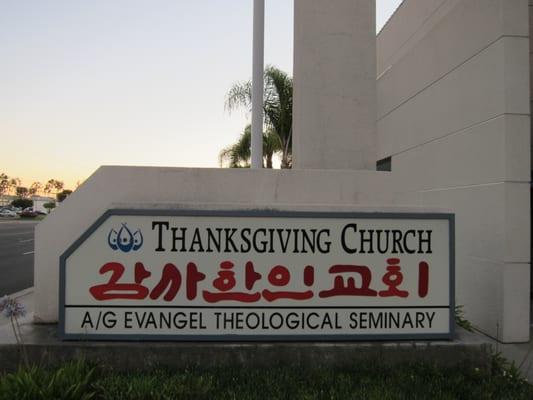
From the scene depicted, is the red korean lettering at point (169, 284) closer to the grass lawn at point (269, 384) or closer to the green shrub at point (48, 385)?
the grass lawn at point (269, 384)

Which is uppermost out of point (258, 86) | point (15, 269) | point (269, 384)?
point (258, 86)

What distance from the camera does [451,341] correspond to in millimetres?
4520

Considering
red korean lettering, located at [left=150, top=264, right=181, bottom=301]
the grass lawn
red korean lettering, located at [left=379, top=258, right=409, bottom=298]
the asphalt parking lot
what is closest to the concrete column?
red korean lettering, located at [left=379, top=258, right=409, bottom=298]

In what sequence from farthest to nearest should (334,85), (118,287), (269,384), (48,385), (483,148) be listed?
(483,148), (334,85), (118,287), (269,384), (48,385)

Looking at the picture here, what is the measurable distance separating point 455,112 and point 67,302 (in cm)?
643

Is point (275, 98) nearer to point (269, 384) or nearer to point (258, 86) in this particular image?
point (258, 86)

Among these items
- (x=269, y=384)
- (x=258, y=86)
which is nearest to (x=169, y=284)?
(x=269, y=384)

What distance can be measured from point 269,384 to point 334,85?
142 inches

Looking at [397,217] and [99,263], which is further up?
[397,217]

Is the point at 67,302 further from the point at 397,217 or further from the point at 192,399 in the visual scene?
the point at 397,217

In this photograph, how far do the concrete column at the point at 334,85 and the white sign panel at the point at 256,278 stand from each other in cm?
143

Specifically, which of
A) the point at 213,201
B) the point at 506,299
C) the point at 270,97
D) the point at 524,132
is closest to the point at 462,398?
the point at 506,299

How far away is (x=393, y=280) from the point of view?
454 centimetres

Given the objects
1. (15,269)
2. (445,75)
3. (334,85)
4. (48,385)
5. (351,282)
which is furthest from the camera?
(15,269)
